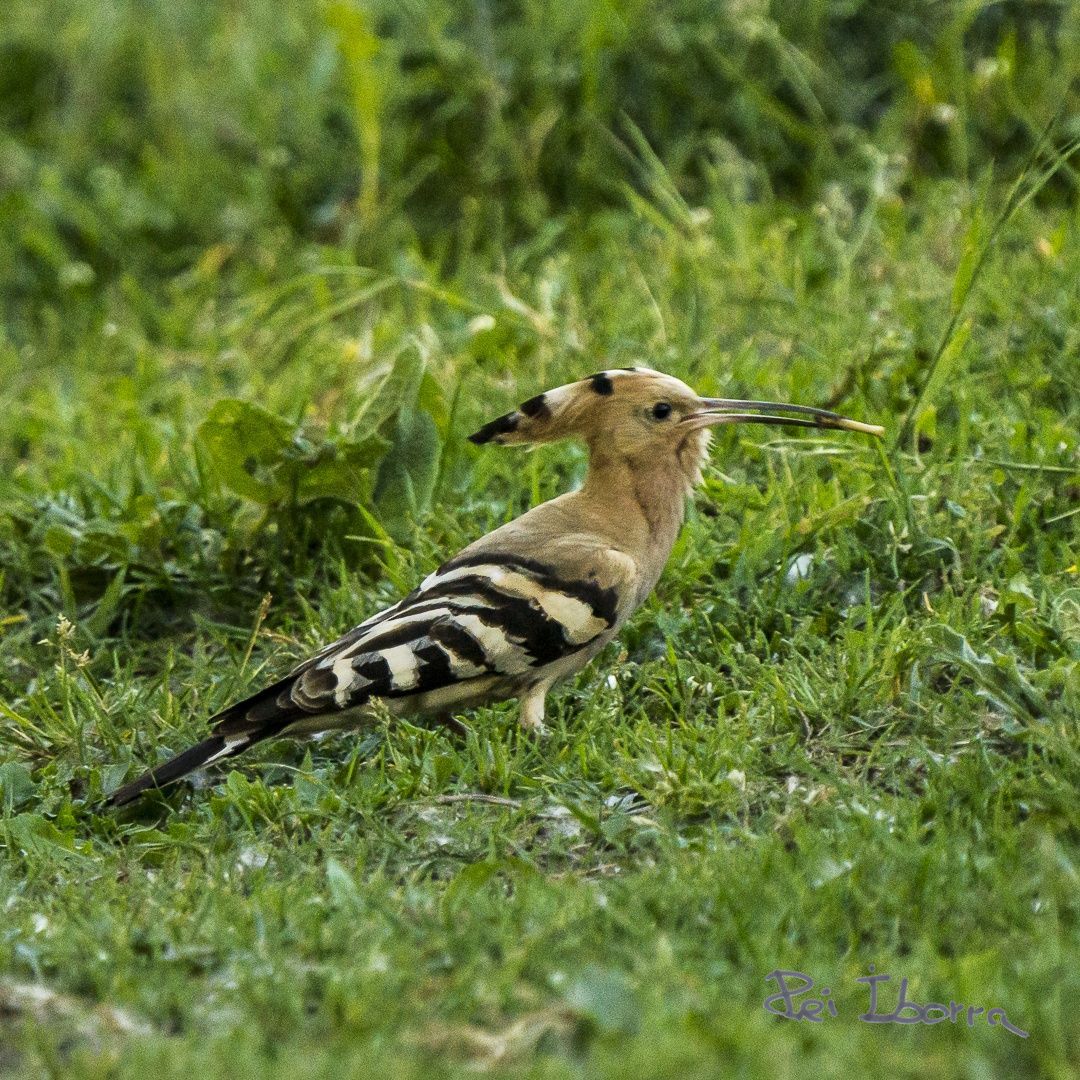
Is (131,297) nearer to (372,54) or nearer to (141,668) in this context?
(372,54)

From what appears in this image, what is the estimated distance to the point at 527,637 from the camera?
11.6ft

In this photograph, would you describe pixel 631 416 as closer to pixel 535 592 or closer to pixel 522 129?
pixel 535 592

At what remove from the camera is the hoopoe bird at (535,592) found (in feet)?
11.5

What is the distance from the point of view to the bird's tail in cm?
348

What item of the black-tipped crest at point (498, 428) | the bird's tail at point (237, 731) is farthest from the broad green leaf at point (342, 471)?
the bird's tail at point (237, 731)

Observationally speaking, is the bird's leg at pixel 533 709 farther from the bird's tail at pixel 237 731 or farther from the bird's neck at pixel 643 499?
the bird's tail at pixel 237 731

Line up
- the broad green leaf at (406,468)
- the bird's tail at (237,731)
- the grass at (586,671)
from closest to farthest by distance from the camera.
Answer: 1. the grass at (586,671)
2. the bird's tail at (237,731)
3. the broad green leaf at (406,468)

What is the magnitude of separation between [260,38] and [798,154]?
247 cm

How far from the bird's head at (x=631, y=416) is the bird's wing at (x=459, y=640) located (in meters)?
0.33

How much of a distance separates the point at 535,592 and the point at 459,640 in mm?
188

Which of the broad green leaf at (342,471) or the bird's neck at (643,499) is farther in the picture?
the broad green leaf at (342,471)

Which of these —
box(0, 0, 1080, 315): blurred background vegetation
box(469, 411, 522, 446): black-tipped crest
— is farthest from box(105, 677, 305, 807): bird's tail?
box(0, 0, 1080, 315): blurred background vegetation

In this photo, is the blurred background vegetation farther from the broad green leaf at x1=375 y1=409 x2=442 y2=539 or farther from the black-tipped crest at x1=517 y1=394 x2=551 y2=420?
the black-tipped crest at x1=517 y1=394 x2=551 y2=420

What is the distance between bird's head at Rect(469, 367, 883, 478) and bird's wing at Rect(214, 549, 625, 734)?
0.33 metres
